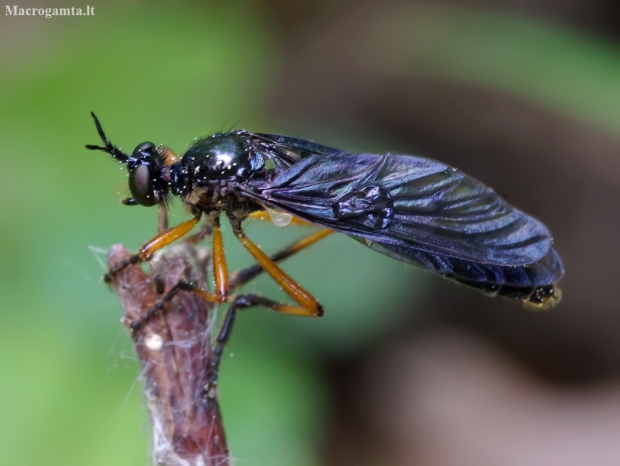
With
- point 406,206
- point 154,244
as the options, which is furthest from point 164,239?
point 406,206

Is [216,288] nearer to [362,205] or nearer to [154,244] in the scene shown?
[154,244]

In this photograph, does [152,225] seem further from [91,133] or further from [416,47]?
[416,47]

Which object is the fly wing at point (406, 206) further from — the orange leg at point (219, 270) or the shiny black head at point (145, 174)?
the shiny black head at point (145, 174)

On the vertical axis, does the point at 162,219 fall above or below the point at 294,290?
above

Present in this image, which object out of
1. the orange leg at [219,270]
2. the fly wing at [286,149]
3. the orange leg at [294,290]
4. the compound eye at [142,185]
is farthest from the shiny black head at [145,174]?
the orange leg at [294,290]

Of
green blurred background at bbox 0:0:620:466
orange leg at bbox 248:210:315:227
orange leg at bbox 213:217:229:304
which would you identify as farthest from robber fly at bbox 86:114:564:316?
green blurred background at bbox 0:0:620:466

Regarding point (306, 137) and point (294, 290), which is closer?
point (294, 290)
